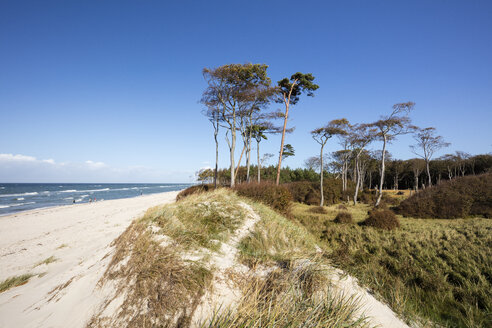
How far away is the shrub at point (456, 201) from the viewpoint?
11117mm

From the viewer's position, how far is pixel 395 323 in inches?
99.5

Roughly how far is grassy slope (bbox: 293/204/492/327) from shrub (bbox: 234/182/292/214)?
2.33 metres

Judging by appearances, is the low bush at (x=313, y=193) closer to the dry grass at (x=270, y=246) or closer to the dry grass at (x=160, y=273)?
the dry grass at (x=270, y=246)

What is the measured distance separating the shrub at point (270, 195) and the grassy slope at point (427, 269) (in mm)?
2329

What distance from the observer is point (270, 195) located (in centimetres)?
995

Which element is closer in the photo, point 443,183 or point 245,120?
point 443,183

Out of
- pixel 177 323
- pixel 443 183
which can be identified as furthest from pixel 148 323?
pixel 443 183

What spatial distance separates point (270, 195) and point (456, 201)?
1221 centimetres

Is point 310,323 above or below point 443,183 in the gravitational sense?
below

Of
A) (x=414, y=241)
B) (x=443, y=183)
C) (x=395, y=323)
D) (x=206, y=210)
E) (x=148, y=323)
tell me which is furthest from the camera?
(x=443, y=183)

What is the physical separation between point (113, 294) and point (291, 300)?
2.50 metres

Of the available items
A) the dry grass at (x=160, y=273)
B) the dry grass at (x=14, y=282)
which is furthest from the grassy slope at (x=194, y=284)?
the dry grass at (x=14, y=282)

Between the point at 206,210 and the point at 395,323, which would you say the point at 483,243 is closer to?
the point at 395,323

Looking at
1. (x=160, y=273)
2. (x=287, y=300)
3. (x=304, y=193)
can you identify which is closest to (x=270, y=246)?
(x=287, y=300)
